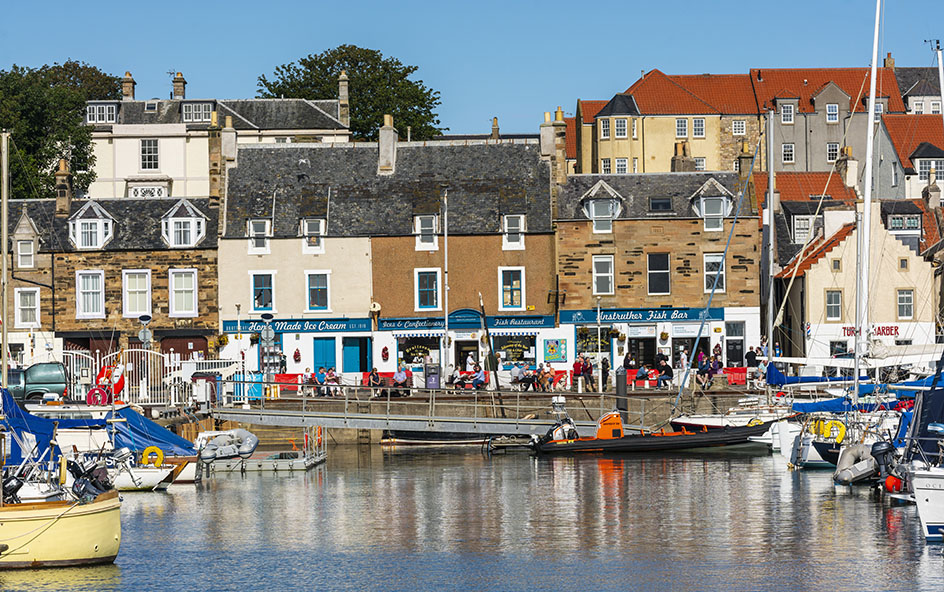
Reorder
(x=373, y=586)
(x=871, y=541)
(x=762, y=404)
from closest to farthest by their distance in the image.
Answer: (x=373, y=586) → (x=871, y=541) → (x=762, y=404)

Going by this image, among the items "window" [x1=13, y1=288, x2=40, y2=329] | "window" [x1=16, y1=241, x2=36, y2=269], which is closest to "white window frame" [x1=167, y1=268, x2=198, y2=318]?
"window" [x1=13, y1=288, x2=40, y2=329]

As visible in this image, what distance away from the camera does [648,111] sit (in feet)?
314

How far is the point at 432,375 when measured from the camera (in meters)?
56.2

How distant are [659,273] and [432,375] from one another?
11.4m

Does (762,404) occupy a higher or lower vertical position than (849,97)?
lower

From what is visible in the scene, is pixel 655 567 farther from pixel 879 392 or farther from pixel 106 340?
pixel 106 340

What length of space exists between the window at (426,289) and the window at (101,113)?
33266mm

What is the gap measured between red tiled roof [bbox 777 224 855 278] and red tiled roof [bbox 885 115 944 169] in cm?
2848

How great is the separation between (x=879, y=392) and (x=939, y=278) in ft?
73.7

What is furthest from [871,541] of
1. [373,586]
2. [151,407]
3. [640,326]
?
Answer: [640,326]

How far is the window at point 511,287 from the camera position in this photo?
60.2m

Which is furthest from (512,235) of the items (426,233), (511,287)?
(426,233)

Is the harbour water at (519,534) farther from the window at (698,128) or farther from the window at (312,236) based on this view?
the window at (698,128)

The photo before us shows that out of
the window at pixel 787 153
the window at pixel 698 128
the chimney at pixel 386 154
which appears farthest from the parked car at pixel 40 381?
the window at pixel 787 153
